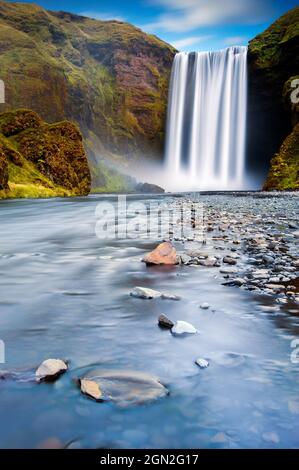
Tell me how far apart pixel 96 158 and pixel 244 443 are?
367 ft

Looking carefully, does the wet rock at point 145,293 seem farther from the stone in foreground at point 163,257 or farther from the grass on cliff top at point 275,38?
the grass on cliff top at point 275,38

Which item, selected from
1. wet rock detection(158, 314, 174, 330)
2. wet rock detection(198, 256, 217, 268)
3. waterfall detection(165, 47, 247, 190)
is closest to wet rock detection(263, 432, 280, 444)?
wet rock detection(158, 314, 174, 330)

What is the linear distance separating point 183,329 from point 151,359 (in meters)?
0.69

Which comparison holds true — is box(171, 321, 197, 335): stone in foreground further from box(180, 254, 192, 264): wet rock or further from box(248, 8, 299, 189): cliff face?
box(248, 8, 299, 189): cliff face

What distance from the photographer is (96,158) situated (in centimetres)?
11088

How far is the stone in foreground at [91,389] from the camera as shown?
2.79 meters

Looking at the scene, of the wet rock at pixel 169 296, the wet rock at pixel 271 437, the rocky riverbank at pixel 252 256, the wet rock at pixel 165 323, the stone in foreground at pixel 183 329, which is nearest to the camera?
the wet rock at pixel 271 437

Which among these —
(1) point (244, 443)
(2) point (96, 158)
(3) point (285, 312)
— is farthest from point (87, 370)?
(2) point (96, 158)

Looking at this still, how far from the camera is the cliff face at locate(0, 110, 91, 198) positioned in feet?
212

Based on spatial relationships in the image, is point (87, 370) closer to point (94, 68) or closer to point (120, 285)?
point (120, 285)

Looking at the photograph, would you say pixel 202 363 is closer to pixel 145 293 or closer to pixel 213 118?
pixel 145 293

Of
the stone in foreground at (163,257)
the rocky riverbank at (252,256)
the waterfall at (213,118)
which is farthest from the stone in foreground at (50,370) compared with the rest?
the waterfall at (213,118)

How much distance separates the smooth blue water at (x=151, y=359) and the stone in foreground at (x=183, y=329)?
4.6 inches

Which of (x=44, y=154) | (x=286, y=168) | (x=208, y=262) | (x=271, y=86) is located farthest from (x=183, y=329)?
(x=271, y=86)
